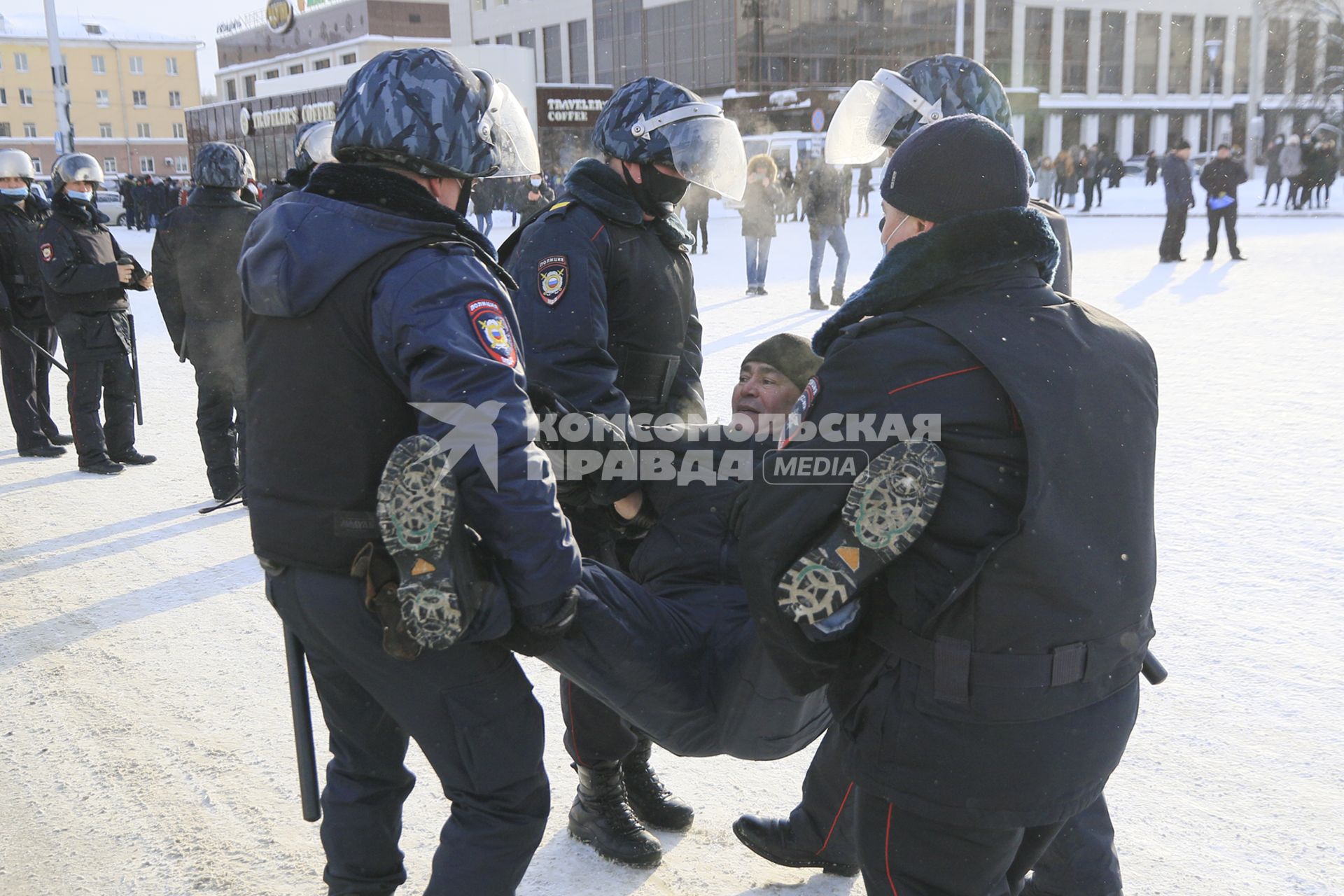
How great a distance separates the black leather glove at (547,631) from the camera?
2.02 meters

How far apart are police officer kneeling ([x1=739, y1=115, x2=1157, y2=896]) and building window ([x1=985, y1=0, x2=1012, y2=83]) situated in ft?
183

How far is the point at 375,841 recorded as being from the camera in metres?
2.26

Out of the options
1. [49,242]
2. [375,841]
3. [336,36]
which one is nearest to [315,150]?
[49,242]

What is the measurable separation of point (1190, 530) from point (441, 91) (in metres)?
4.17

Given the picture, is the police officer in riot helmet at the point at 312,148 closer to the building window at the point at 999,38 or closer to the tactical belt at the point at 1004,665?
the tactical belt at the point at 1004,665

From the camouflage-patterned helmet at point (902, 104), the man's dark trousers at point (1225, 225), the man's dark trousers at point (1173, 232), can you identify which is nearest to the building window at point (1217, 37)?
the man's dark trousers at point (1225, 225)

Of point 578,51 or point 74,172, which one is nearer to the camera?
point 74,172

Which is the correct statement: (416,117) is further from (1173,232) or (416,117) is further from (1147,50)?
(1147,50)

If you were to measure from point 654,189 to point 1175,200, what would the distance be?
13.5 metres

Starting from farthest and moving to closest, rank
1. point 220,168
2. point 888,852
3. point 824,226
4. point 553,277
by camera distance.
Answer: point 824,226, point 220,168, point 553,277, point 888,852

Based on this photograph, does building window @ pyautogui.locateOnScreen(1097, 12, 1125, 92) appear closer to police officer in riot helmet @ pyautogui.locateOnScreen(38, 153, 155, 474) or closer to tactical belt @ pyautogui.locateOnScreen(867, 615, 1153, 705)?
police officer in riot helmet @ pyautogui.locateOnScreen(38, 153, 155, 474)

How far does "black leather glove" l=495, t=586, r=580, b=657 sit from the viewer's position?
2018 mm

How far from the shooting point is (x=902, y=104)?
302cm

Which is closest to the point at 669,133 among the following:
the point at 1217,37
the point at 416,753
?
the point at 416,753
